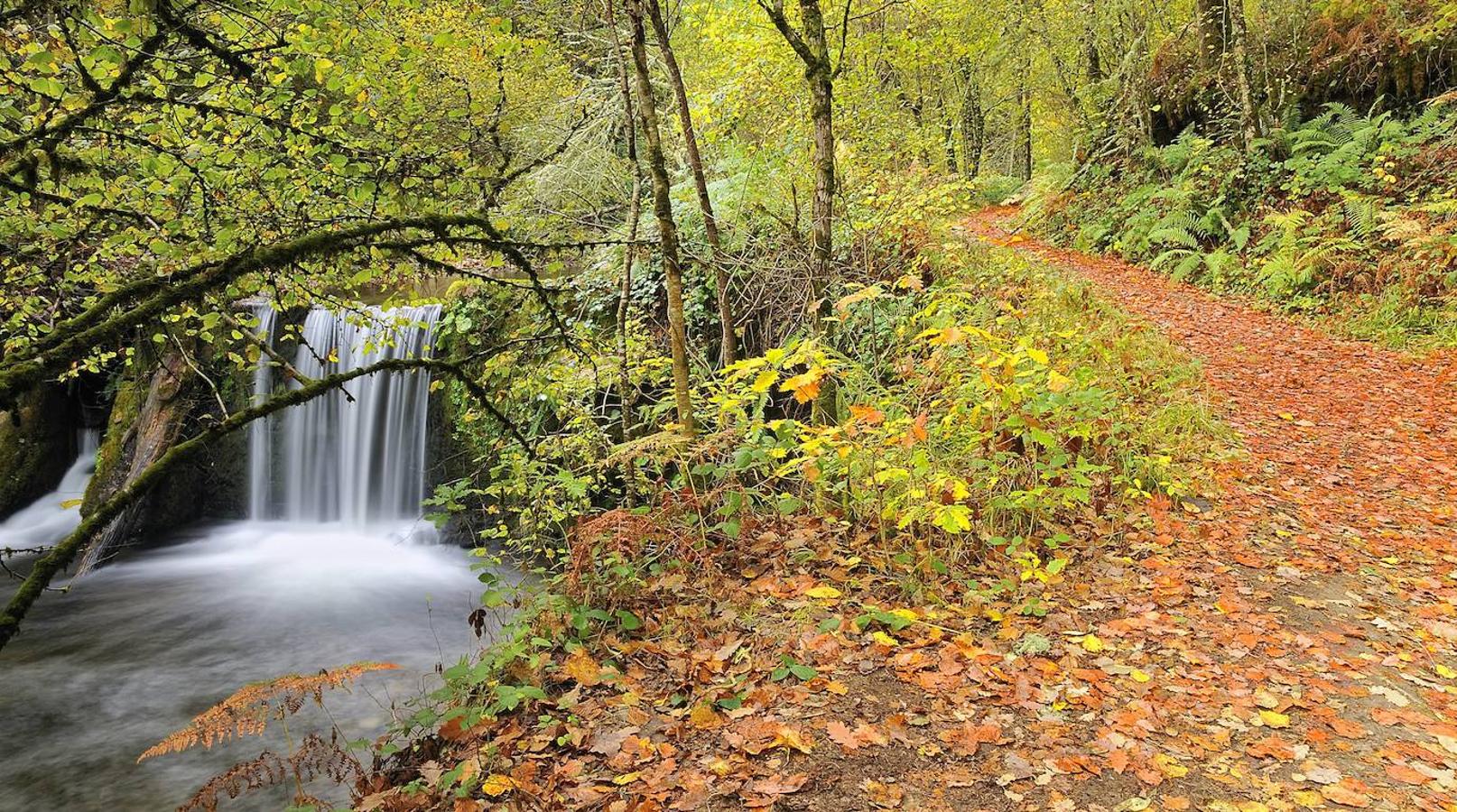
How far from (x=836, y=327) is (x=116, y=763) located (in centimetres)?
697

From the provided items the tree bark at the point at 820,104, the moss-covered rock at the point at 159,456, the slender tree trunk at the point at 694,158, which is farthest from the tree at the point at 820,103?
the moss-covered rock at the point at 159,456

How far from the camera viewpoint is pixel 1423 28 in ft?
34.3

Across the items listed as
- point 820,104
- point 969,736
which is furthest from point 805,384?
point 820,104

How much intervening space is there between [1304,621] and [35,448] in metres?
16.5

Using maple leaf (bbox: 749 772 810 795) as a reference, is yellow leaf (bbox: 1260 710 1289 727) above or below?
above

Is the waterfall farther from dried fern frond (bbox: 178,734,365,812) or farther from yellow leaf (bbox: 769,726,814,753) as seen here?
yellow leaf (bbox: 769,726,814,753)

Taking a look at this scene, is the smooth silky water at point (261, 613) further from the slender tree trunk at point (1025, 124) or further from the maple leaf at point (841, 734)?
the slender tree trunk at point (1025, 124)

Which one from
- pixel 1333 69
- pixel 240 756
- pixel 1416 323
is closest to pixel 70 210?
pixel 240 756

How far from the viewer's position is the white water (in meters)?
11.6

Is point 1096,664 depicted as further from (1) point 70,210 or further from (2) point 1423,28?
(2) point 1423,28

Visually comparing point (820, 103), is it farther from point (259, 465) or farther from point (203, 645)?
point (259, 465)

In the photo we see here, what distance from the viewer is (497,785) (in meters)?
3.11

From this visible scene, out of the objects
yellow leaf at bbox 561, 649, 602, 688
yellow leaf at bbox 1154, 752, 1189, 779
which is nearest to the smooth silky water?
yellow leaf at bbox 561, 649, 602, 688

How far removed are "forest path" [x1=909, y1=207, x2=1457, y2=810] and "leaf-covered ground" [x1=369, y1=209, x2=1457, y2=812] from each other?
13mm
